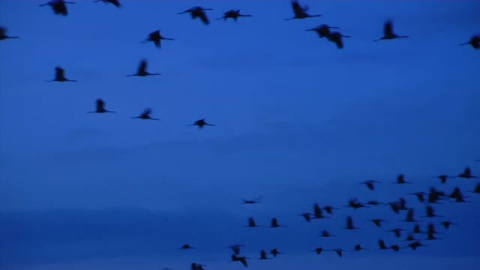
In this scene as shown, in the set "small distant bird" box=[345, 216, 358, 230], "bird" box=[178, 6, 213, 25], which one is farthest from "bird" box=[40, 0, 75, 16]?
"small distant bird" box=[345, 216, 358, 230]

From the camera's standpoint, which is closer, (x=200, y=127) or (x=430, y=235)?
(x=200, y=127)

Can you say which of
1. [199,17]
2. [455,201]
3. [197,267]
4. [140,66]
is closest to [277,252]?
[197,267]

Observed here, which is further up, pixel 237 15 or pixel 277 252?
pixel 237 15

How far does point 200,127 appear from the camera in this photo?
25.8 m

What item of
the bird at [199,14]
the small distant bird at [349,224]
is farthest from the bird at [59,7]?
the small distant bird at [349,224]

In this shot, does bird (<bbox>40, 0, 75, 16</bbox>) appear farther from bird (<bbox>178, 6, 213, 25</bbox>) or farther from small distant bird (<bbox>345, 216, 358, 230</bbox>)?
small distant bird (<bbox>345, 216, 358, 230</bbox>)

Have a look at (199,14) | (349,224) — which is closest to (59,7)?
(199,14)

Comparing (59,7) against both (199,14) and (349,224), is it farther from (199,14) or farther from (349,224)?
(349,224)

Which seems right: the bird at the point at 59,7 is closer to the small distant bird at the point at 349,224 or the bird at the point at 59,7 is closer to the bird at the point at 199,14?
the bird at the point at 199,14

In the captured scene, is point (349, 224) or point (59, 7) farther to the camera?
point (349, 224)

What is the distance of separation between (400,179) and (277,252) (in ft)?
16.4

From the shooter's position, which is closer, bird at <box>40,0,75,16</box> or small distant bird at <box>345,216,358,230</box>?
bird at <box>40,0,75,16</box>

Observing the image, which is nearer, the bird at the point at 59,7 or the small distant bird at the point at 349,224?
the bird at the point at 59,7

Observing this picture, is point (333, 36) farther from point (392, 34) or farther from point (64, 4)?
point (64, 4)
